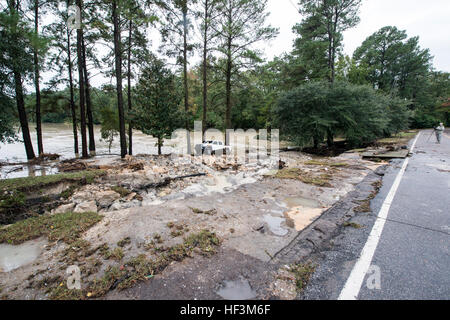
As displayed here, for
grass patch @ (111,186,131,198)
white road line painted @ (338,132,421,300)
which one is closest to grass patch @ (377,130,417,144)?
white road line painted @ (338,132,421,300)

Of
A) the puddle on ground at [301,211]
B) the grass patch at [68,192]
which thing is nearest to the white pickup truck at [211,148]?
the grass patch at [68,192]

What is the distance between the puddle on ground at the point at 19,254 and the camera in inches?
91.3

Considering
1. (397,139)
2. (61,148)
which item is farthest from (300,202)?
(61,148)

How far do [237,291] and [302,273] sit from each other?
2.57 feet

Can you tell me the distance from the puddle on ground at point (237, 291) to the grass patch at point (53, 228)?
2424 millimetres

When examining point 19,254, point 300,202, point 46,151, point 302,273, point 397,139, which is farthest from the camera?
point 397,139

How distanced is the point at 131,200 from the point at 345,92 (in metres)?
15.1

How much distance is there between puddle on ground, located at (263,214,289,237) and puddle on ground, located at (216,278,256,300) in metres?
1.16

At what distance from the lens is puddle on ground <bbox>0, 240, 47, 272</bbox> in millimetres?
2319

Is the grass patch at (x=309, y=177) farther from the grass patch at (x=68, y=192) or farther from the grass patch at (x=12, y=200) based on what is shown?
the grass patch at (x=12, y=200)

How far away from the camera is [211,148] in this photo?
14961mm

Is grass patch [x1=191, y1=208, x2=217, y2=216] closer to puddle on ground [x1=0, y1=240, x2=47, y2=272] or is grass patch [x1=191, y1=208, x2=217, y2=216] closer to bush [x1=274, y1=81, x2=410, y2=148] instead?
puddle on ground [x1=0, y1=240, x2=47, y2=272]

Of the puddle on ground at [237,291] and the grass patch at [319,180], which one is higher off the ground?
the grass patch at [319,180]

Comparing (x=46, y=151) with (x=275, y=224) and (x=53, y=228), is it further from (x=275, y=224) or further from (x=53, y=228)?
(x=275, y=224)
